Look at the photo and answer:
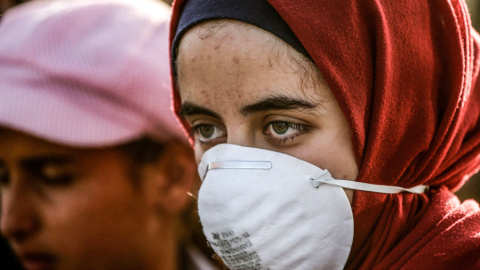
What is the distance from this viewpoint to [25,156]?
2.55 metres

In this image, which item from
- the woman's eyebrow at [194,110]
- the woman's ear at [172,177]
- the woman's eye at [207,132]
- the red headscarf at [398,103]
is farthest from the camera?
the woman's ear at [172,177]

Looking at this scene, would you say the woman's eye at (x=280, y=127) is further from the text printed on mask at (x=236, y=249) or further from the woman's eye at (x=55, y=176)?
the woman's eye at (x=55, y=176)

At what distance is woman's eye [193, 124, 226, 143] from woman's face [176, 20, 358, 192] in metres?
0.16

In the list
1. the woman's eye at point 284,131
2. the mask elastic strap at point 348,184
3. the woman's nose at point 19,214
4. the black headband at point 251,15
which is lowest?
the woman's nose at point 19,214

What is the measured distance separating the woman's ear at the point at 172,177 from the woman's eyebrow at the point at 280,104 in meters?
1.30

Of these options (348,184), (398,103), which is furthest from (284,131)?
(398,103)

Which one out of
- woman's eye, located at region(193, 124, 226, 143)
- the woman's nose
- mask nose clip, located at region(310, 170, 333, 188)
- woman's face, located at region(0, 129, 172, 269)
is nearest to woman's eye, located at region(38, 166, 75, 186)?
woman's face, located at region(0, 129, 172, 269)

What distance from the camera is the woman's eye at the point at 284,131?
5.42ft

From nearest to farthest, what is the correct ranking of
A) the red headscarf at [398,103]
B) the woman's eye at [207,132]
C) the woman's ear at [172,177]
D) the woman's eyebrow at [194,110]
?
the red headscarf at [398,103] < the woman's eyebrow at [194,110] < the woman's eye at [207,132] < the woman's ear at [172,177]

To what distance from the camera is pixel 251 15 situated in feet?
5.30

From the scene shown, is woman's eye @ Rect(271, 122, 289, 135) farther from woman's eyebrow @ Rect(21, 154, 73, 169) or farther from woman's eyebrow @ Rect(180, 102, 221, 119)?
woman's eyebrow @ Rect(21, 154, 73, 169)

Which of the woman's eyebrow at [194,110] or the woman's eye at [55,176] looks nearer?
the woman's eyebrow at [194,110]

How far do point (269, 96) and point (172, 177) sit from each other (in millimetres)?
1461

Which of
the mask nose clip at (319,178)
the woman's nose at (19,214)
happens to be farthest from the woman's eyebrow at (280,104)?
the woman's nose at (19,214)
